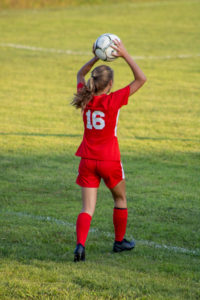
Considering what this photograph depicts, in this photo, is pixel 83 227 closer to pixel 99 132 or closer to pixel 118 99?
pixel 99 132

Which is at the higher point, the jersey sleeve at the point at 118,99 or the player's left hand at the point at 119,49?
the player's left hand at the point at 119,49

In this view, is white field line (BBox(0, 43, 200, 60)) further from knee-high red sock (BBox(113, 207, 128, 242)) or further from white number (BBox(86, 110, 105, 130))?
white number (BBox(86, 110, 105, 130))


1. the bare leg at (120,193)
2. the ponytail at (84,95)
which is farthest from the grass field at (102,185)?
the ponytail at (84,95)

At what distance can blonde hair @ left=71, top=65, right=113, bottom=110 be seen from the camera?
516 cm

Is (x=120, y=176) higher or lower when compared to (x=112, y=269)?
higher

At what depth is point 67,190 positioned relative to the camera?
844 centimetres

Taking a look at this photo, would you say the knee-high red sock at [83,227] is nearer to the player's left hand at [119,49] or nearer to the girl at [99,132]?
the girl at [99,132]

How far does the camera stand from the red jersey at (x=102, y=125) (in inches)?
206

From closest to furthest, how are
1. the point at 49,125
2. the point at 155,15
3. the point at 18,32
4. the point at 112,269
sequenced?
the point at 112,269
the point at 49,125
the point at 18,32
the point at 155,15

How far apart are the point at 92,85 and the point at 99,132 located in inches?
16.4

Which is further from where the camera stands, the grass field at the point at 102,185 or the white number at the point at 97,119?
the white number at the point at 97,119

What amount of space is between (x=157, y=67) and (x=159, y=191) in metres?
14.2

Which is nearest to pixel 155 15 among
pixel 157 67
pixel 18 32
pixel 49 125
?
Result: pixel 18 32

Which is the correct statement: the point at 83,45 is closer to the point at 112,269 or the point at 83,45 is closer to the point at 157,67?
the point at 157,67
